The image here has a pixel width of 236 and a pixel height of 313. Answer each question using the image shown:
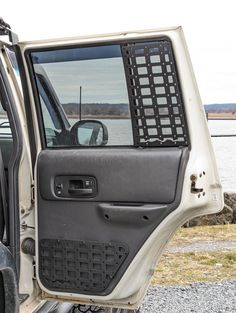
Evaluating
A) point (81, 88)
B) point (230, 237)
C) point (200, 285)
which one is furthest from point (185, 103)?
point (230, 237)

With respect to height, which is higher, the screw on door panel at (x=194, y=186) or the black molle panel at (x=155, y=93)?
the black molle panel at (x=155, y=93)

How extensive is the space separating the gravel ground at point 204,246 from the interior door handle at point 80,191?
4377 millimetres

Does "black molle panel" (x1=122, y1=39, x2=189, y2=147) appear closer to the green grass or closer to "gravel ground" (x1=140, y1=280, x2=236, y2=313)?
"gravel ground" (x1=140, y1=280, x2=236, y2=313)

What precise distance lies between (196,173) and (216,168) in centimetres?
13

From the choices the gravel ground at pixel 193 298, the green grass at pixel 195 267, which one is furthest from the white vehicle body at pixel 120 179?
the green grass at pixel 195 267

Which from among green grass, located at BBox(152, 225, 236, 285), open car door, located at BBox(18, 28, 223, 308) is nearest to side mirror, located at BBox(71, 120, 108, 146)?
open car door, located at BBox(18, 28, 223, 308)

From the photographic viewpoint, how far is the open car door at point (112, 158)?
2428 mm

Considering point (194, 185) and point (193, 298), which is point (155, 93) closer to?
point (194, 185)

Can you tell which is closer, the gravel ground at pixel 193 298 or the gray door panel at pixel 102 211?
the gray door panel at pixel 102 211

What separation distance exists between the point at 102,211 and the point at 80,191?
0.50 feet

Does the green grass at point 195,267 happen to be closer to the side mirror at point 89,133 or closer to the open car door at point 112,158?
the open car door at point 112,158

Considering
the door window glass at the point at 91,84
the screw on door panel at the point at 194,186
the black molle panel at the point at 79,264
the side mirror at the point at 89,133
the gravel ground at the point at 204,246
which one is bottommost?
the gravel ground at the point at 204,246

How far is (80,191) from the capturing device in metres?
2.60

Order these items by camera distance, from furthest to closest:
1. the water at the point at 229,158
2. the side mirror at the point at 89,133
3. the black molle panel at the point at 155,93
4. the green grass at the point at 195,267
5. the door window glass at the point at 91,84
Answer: the water at the point at 229,158, the green grass at the point at 195,267, the side mirror at the point at 89,133, the door window glass at the point at 91,84, the black molle panel at the point at 155,93
